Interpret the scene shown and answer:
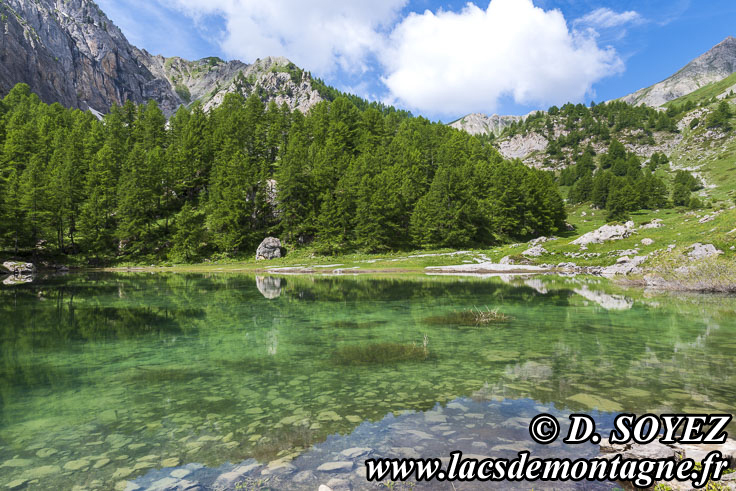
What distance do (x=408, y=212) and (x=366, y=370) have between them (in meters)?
73.2

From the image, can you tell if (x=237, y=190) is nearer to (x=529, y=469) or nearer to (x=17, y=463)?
(x=17, y=463)

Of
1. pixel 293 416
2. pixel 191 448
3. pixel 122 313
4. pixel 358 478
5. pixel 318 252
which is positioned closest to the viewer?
pixel 358 478

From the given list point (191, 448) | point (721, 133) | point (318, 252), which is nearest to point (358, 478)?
point (191, 448)

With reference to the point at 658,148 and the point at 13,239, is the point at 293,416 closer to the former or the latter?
the point at 13,239

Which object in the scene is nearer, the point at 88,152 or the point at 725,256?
the point at 725,256

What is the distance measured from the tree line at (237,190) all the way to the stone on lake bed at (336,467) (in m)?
68.1

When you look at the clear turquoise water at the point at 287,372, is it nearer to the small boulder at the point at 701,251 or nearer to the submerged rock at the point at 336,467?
the submerged rock at the point at 336,467

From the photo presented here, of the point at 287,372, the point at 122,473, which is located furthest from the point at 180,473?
the point at 287,372

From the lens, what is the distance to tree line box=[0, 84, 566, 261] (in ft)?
239

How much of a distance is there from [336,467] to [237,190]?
79.8 meters

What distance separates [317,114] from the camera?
354 feet

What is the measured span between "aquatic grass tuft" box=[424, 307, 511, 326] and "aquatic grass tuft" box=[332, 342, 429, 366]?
15.2ft

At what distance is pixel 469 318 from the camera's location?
21.1 metres

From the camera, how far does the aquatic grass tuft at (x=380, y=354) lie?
1347cm
